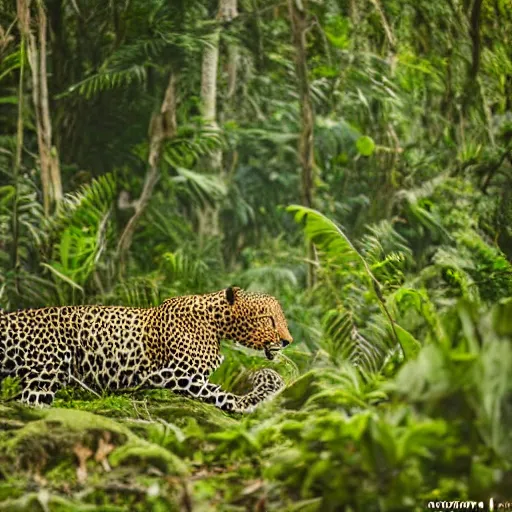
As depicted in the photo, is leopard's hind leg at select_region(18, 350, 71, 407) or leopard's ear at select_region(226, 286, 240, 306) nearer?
leopard's hind leg at select_region(18, 350, 71, 407)

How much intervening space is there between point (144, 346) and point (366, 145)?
6758 millimetres

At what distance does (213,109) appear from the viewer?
12773 millimetres

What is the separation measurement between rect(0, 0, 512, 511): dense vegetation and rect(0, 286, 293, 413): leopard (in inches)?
7.0

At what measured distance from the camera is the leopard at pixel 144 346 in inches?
241

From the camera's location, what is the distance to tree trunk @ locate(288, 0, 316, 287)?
10922mm

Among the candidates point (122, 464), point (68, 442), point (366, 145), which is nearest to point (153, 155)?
point (366, 145)

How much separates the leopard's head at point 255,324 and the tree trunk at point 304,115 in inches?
182

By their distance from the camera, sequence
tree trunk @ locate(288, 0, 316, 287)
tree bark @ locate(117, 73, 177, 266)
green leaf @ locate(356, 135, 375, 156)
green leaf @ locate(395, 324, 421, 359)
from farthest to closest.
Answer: green leaf @ locate(356, 135, 375, 156) < tree trunk @ locate(288, 0, 316, 287) < tree bark @ locate(117, 73, 177, 266) < green leaf @ locate(395, 324, 421, 359)

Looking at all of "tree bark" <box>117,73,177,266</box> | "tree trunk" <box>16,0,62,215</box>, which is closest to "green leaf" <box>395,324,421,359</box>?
"tree trunk" <box>16,0,62,215</box>

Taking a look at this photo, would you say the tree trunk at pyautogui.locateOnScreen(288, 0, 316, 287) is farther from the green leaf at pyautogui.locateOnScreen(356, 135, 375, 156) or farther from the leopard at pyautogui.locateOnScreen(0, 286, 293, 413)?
the leopard at pyautogui.locateOnScreen(0, 286, 293, 413)

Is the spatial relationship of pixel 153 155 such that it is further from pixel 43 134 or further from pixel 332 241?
pixel 332 241

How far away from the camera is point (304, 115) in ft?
35.9

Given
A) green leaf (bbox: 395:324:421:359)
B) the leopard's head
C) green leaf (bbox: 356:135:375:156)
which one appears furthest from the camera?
green leaf (bbox: 356:135:375:156)

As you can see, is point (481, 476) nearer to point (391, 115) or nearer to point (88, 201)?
point (88, 201)
